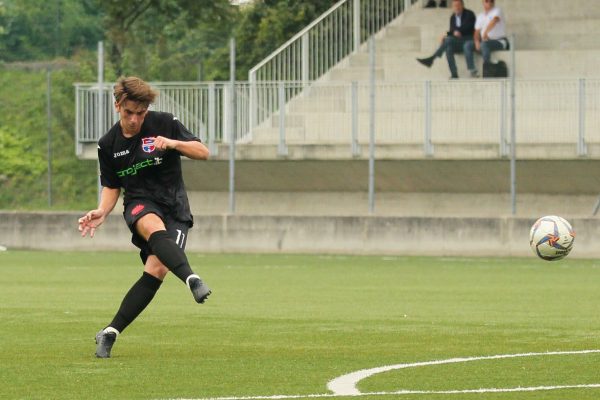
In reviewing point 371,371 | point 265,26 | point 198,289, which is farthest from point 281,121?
point 371,371

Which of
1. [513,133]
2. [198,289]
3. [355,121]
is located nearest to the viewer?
[198,289]

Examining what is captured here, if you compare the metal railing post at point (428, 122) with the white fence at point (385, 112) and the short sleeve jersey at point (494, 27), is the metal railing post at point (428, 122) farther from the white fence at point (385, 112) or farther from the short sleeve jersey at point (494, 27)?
the short sleeve jersey at point (494, 27)

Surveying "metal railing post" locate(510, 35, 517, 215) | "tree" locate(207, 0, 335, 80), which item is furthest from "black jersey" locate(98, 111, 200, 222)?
"tree" locate(207, 0, 335, 80)

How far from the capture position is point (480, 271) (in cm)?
2375

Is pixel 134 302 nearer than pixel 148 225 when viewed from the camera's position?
No

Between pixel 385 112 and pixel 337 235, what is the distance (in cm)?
465

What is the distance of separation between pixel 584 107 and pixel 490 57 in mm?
3514

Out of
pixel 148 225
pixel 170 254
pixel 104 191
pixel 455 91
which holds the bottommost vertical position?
pixel 170 254

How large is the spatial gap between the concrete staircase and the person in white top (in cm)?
36

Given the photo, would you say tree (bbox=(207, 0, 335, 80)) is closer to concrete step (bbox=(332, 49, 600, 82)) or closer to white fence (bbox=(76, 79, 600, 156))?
concrete step (bbox=(332, 49, 600, 82))

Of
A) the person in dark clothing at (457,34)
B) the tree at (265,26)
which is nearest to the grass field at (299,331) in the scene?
the person in dark clothing at (457,34)

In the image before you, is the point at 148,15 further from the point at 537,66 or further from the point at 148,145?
the point at 148,145

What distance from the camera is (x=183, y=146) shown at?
10.6 m

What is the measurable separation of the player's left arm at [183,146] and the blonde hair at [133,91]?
0.90 ft
